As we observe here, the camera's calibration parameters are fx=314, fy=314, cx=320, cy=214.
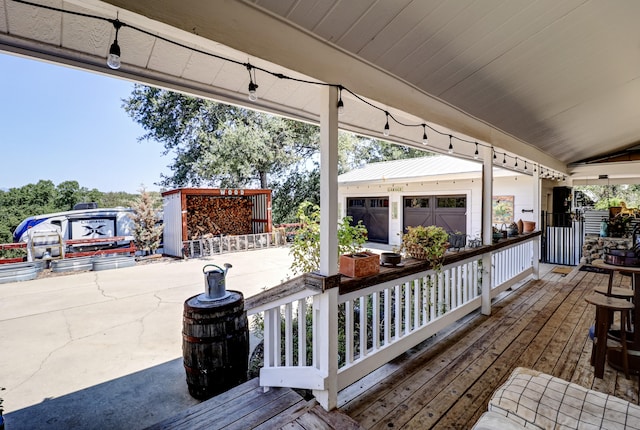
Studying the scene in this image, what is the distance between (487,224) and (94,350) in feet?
16.1

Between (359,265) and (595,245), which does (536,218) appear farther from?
(359,265)

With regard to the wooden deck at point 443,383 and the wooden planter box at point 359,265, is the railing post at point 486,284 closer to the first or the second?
the wooden deck at point 443,383

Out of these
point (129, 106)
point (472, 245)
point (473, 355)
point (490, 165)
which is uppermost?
point (129, 106)

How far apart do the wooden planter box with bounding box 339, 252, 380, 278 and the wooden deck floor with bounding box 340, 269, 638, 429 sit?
2.98 ft

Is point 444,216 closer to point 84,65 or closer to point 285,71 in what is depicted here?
point 285,71

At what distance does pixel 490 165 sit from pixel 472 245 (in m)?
1.04

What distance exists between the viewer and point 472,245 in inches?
152

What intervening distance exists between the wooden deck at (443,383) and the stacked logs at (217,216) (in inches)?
344

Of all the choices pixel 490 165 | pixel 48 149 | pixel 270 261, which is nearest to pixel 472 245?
pixel 490 165

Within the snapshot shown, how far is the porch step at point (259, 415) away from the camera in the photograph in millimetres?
1924

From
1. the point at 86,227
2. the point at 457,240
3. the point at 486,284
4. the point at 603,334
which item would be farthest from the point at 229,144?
the point at 603,334

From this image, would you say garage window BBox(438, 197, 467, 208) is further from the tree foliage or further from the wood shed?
the tree foliage

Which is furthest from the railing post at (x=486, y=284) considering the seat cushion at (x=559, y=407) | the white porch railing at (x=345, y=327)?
the seat cushion at (x=559, y=407)

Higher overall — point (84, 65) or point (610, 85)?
point (610, 85)
